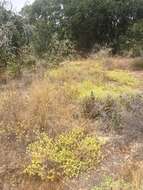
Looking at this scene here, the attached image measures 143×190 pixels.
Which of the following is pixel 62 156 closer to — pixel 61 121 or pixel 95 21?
pixel 61 121

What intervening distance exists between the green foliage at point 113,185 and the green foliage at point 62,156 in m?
0.61

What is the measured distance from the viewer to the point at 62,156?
5730 millimetres

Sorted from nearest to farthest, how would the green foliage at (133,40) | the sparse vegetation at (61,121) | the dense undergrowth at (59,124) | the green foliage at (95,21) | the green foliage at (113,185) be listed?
the green foliage at (113,185)
the sparse vegetation at (61,121)
the dense undergrowth at (59,124)
the green foliage at (133,40)
the green foliage at (95,21)

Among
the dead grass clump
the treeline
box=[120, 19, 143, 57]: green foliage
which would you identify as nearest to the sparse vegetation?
the dead grass clump

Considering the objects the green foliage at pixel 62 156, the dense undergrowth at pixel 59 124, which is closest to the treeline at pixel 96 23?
the dense undergrowth at pixel 59 124

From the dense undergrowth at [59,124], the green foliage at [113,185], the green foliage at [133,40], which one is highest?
the green foliage at [133,40]

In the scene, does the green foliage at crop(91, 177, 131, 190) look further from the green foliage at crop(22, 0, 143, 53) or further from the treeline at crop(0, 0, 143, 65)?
the green foliage at crop(22, 0, 143, 53)

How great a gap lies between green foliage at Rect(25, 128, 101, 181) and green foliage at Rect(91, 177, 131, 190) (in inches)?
24.1

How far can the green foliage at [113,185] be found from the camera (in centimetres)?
468

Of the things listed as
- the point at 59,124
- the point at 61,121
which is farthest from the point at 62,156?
the point at 61,121

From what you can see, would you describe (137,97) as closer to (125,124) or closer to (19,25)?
(125,124)

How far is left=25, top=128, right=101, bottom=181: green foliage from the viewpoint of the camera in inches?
219

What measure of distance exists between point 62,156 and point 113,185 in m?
1.17

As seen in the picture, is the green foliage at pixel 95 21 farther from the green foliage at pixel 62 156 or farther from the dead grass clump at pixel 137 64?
the green foliage at pixel 62 156
